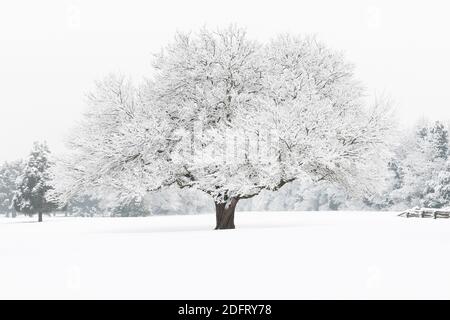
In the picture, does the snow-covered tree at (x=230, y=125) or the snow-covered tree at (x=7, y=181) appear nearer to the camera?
the snow-covered tree at (x=230, y=125)

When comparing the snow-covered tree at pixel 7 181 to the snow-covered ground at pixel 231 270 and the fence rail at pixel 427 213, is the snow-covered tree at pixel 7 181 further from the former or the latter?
the snow-covered ground at pixel 231 270

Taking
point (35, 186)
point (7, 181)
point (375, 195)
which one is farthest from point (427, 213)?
point (7, 181)

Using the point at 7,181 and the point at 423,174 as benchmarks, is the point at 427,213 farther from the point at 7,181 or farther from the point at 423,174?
the point at 7,181

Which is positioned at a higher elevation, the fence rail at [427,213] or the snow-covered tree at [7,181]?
the snow-covered tree at [7,181]

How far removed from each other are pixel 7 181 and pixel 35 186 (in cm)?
6239

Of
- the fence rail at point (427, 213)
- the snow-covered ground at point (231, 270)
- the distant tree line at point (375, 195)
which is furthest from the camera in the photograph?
the distant tree line at point (375, 195)

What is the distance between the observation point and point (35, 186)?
5847 cm

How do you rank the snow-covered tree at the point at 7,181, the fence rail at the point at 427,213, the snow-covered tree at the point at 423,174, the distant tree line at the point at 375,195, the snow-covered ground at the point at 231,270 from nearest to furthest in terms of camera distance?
the snow-covered ground at the point at 231,270 → the fence rail at the point at 427,213 → the distant tree line at the point at 375,195 → the snow-covered tree at the point at 423,174 → the snow-covered tree at the point at 7,181

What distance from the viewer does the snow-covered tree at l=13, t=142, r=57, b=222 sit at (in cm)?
5866

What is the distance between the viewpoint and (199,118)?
28641 mm

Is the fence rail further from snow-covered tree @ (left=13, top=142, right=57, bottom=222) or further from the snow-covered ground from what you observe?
snow-covered tree @ (left=13, top=142, right=57, bottom=222)

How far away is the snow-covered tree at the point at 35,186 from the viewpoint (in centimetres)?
5866

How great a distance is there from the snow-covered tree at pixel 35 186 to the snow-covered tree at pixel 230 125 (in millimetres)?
29631

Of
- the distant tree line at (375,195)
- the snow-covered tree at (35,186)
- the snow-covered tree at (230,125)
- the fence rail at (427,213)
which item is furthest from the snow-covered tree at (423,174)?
the snow-covered tree at (35,186)
